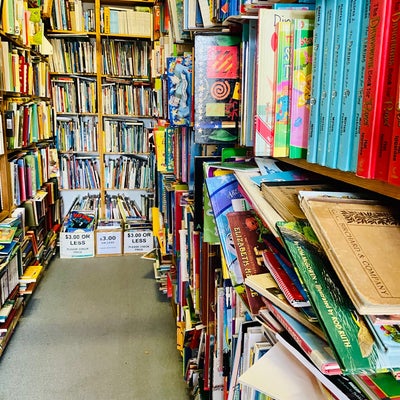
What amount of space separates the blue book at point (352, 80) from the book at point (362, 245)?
0.22 feet

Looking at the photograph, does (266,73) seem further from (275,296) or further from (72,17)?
(72,17)

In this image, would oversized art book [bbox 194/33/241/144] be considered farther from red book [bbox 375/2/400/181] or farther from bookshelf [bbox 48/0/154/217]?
bookshelf [bbox 48/0/154/217]

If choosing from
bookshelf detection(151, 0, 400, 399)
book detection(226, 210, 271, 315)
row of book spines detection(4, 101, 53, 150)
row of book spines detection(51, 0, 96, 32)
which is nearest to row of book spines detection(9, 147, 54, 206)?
row of book spines detection(4, 101, 53, 150)

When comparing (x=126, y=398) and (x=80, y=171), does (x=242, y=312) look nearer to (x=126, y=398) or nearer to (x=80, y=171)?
(x=126, y=398)

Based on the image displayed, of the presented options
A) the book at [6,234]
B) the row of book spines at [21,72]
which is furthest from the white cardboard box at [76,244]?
the book at [6,234]

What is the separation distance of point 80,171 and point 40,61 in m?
1.11

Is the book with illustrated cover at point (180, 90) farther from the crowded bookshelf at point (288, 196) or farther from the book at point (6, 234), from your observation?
the book at point (6, 234)

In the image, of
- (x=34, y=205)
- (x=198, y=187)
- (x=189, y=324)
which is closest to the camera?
(x=198, y=187)

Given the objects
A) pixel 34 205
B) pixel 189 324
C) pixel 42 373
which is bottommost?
pixel 42 373

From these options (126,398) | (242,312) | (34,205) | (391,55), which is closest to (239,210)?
(242,312)

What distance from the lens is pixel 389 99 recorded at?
0.49 metres

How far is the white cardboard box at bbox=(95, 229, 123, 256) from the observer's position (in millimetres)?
3898

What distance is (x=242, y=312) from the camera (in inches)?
37.6

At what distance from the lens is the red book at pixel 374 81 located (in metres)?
0.48
